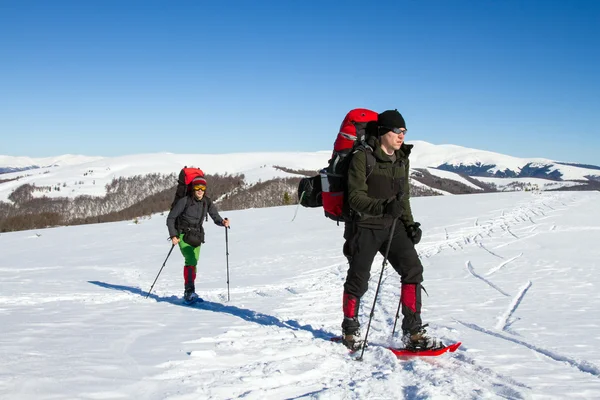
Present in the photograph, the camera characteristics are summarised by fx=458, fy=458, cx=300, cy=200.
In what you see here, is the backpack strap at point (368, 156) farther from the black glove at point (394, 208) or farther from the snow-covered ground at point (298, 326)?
the snow-covered ground at point (298, 326)

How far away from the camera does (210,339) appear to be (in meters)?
4.75

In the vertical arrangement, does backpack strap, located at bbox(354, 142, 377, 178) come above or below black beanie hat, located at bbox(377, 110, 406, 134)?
below

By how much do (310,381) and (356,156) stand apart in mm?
1996

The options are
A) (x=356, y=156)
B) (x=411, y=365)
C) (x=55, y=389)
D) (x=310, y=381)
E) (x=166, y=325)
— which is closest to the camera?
(x=55, y=389)

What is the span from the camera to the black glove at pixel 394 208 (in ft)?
13.9

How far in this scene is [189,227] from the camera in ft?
25.8

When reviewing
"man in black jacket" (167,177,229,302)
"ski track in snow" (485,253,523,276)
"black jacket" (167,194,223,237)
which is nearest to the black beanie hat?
"man in black jacket" (167,177,229,302)

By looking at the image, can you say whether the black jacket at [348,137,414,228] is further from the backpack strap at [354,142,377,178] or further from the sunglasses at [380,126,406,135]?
the sunglasses at [380,126,406,135]

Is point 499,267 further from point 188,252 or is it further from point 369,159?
point 369,159

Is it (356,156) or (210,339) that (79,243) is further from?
(356,156)

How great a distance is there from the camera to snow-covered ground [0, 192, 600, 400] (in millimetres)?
3393

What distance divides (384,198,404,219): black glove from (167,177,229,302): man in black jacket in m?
4.20

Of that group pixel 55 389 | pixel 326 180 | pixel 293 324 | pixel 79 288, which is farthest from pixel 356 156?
pixel 79 288

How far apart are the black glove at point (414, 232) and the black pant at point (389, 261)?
0.15 ft
